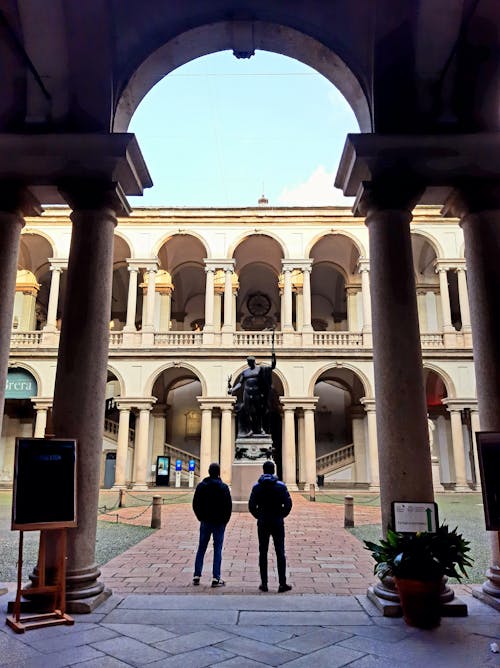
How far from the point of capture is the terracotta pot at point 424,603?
3811 millimetres

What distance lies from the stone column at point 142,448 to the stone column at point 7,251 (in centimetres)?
1798

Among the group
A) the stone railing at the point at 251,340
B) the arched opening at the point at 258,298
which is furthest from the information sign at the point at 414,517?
the arched opening at the point at 258,298

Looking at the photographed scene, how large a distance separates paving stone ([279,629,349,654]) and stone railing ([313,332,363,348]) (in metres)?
20.4

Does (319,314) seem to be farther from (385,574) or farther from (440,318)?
(385,574)

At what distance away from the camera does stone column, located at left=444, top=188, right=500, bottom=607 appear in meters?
4.62

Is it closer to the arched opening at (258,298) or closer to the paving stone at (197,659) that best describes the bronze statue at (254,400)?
the paving stone at (197,659)

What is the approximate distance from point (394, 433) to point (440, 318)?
21.7m

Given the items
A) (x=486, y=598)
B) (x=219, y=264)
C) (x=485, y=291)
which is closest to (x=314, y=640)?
(x=486, y=598)

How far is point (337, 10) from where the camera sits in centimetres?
536

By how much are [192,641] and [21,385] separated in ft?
71.6

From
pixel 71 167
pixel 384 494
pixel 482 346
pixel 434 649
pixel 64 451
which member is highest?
pixel 71 167

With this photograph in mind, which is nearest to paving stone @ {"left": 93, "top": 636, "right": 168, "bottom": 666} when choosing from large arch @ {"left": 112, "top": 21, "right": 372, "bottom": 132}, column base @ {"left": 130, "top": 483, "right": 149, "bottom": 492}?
large arch @ {"left": 112, "top": 21, "right": 372, "bottom": 132}

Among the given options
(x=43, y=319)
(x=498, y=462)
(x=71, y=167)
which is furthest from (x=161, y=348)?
(x=498, y=462)

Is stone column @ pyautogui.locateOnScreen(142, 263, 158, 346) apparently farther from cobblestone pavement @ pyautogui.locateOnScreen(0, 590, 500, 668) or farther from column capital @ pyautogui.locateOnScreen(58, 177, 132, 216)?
cobblestone pavement @ pyautogui.locateOnScreen(0, 590, 500, 668)
